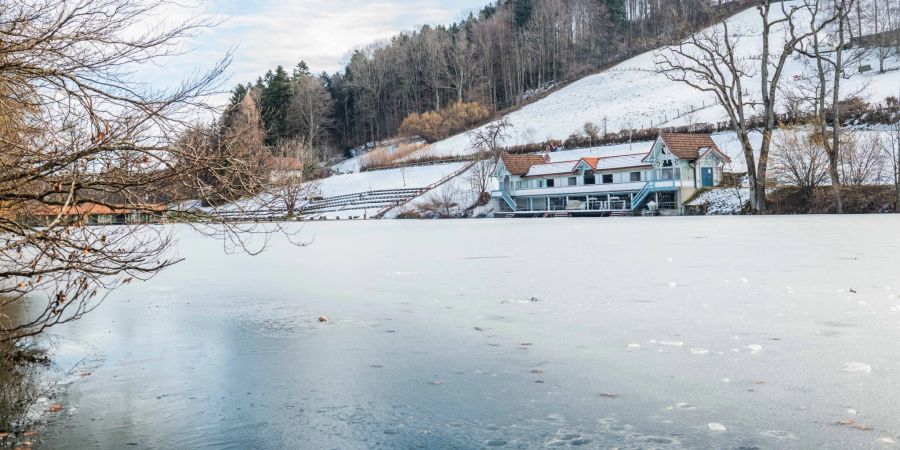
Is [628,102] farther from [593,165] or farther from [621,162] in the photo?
[621,162]

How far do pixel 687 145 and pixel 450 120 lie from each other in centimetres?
3832

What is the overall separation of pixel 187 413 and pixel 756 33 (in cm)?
8380

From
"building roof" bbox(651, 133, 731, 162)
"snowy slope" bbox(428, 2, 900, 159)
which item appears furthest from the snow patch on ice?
"snowy slope" bbox(428, 2, 900, 159)

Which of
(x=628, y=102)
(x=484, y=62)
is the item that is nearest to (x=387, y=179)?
(x=628, y=102)

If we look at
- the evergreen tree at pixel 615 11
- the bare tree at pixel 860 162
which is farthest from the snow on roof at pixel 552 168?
the evergreen tree at pixel 615 11

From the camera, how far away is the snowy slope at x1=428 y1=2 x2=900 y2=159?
5684 cm

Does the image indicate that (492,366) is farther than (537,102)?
No

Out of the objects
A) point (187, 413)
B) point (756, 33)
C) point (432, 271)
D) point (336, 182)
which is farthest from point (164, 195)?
point (756, 33)

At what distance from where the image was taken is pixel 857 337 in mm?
5453

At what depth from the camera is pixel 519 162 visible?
52.5 m

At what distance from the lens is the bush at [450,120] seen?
7656cm

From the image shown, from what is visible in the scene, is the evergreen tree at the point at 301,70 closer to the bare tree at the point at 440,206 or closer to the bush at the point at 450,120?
the bush at the point at 450,120

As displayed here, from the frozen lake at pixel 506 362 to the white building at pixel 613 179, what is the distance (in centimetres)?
3228

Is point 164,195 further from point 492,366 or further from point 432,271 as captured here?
point 432,271
